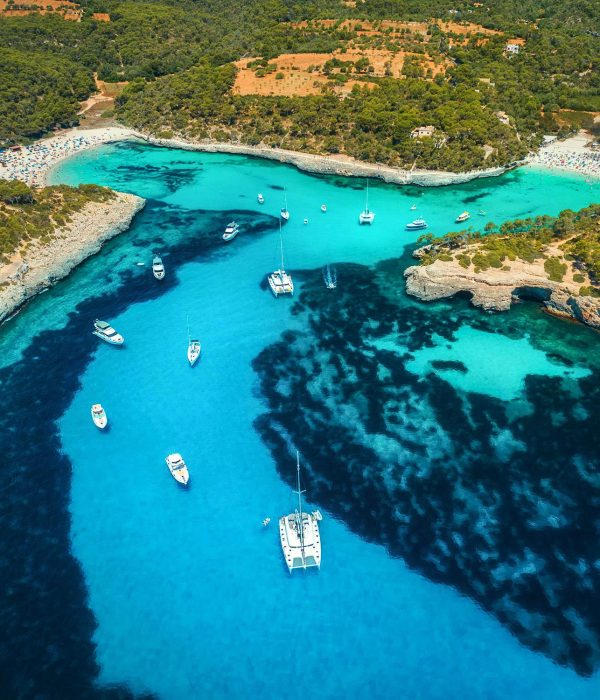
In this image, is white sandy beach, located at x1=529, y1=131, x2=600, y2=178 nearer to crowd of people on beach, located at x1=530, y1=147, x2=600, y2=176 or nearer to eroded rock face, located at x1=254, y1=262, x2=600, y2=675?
crowd of people on beach, located at x1=530, y1=147, x2=600, y2=176

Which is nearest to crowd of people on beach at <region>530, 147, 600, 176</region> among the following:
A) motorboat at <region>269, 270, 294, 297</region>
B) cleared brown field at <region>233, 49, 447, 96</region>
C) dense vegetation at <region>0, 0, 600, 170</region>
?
dense vegetation at <region>0, 0, 600, 170</region>

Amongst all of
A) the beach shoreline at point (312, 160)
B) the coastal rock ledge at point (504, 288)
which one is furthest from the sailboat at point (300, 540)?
the beach shoreline at point (312, 160)

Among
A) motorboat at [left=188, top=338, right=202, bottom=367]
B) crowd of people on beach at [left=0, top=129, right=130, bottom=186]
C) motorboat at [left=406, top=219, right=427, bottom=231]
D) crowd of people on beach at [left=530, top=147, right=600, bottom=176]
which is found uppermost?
crowd of people on beach at [left=0, top=129, right=130, bottom=186]

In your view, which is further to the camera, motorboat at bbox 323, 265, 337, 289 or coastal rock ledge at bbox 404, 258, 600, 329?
motorboat at bbox 323, 265, 337, 289

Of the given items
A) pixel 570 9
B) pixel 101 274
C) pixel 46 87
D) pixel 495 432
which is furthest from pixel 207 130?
pixel 570 9

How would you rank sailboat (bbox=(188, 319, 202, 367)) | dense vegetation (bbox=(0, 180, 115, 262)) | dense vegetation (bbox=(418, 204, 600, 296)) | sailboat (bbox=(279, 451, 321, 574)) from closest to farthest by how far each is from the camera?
sailboat (bbox=(279, 451, 321, 574)) < sailboat (bbox=(188, 319, 202, 367)) < dense vegetation (bbox=(418, 204, 600, 296)) < dense vegetation (bbox=(0, 180, 115, 262))
